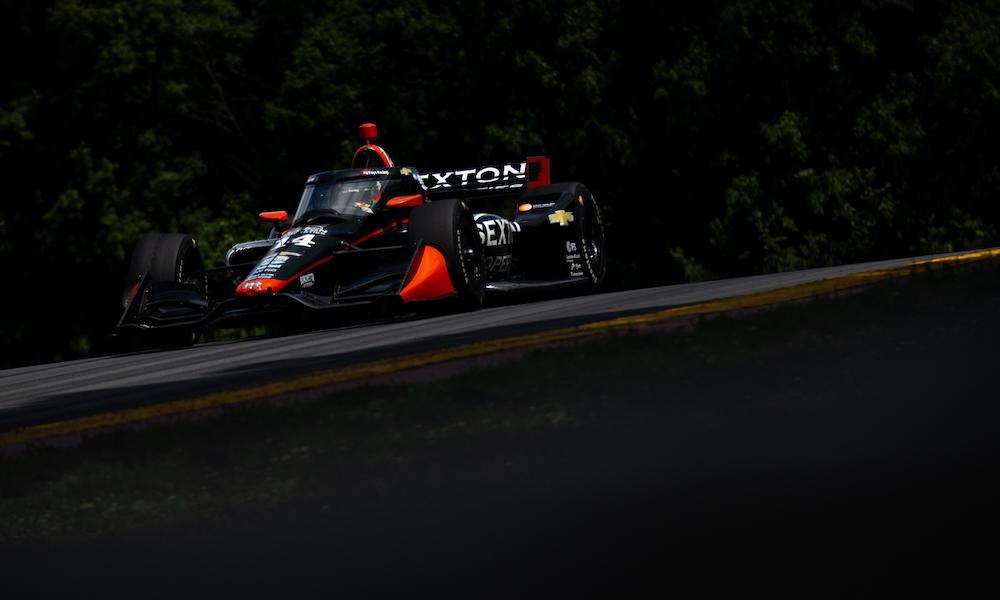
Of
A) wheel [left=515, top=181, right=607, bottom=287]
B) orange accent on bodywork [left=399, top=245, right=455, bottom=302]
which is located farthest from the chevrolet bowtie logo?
orange accent on bodywork [left=399, top=245, right=455, bottom=302]

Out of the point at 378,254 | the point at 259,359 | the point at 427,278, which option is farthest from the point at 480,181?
the point at 259,359

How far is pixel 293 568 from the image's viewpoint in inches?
108

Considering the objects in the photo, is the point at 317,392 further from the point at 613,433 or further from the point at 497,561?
the point at 497,561

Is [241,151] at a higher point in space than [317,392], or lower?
higher

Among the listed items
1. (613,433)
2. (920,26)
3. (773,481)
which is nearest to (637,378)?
(613,433)

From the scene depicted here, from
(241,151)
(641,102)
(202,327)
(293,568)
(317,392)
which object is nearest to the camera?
(293,568)

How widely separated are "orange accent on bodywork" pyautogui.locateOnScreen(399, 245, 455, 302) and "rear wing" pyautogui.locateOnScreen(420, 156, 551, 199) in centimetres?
293

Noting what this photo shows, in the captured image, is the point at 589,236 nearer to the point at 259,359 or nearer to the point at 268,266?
the point at 268,266

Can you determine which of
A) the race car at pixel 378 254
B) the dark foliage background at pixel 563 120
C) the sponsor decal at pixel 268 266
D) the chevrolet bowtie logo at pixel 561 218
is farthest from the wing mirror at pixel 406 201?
the dark foliage background at pixel 563 120

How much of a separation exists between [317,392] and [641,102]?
2997 cm

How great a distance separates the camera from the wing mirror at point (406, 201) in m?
11.8

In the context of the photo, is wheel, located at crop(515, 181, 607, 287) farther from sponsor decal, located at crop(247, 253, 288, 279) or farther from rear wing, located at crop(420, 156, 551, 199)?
sponsor decal, located at crop(247, 253, 288, 279)

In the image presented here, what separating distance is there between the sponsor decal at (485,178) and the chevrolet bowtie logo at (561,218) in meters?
0.57

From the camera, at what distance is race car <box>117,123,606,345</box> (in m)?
10.4
